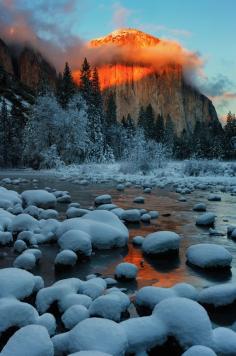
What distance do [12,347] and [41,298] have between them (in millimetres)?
1391

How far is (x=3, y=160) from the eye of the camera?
1786 inches

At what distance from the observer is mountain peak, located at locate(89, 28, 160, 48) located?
16312 cm

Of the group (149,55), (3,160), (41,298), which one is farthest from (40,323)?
(149,55)

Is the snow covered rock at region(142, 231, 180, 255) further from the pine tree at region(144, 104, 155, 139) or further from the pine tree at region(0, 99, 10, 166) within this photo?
the pine tree at region(144, 104, 155, 139)

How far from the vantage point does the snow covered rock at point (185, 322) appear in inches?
156

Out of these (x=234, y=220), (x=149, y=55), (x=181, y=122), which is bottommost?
(x=234, y=220)

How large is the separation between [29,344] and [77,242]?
354 centimetres

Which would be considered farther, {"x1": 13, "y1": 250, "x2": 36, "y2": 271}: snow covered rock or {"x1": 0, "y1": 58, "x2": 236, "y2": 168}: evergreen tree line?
{"x1": 0, "y1": 58, "x2": 236, "y2": 168}: evergreen tree line

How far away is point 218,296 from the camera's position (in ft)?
16.7

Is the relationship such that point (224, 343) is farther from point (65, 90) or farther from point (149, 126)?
point (149, 126)

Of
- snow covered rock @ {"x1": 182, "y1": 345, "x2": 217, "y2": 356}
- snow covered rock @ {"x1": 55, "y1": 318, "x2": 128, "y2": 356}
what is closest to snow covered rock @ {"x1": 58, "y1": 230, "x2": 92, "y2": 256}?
snow covered rock @ {"x1": 55, "y1": 318, "x2": 128, "y2": 356}

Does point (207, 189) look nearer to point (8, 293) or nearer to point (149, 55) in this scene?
point (8, 293)

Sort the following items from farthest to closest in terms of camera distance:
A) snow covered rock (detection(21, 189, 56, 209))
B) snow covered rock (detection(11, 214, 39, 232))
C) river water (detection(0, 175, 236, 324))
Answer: snow covered rock (detection(21, 189, 56, 209)) → snow covered rock (detection(11, 214, 39, 232)) → river water (detection(0, 175, 236, 324))

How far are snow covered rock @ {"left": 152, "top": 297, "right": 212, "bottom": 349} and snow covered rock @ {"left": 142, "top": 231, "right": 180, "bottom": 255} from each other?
2974 mm
